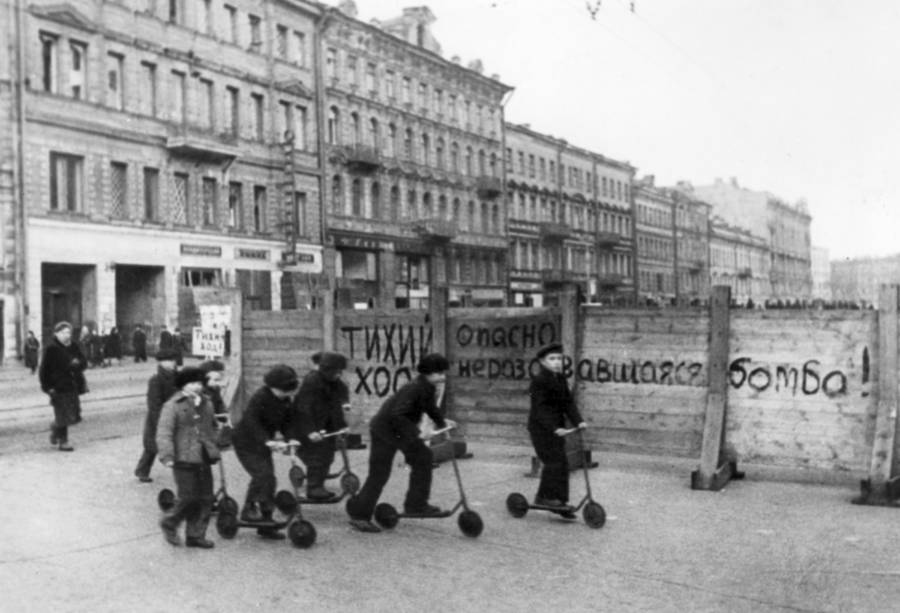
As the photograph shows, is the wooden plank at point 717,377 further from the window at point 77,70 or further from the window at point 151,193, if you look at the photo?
the window at point 151,193

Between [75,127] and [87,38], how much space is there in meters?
3.03

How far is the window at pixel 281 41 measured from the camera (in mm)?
44219

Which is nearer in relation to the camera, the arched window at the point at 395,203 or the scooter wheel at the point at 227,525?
the scooter wheel at the point at 227,525

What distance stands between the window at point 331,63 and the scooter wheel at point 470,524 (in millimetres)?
41099

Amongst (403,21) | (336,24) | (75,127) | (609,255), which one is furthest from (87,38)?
(609,255)

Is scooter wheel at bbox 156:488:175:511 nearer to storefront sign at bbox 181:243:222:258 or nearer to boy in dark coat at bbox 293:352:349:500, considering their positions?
boy in dark coat at bbox 293:352:349:500

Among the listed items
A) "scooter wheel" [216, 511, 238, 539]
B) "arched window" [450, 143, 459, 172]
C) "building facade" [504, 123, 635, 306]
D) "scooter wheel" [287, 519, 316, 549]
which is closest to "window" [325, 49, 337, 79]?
"arched window" [450, 143, 459, 172]

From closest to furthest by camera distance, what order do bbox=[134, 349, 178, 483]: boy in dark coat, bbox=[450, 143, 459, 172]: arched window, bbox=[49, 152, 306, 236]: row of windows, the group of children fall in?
the group of children, bbox=[134, 349, 178, 483]: boy in dark coat, bbox=[49, 152, 306, 236]: row of windows, bbox=[450, 143, 459, 172]: arched window

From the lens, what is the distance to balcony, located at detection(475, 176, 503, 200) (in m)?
60.4

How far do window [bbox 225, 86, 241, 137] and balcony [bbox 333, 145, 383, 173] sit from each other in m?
6.53

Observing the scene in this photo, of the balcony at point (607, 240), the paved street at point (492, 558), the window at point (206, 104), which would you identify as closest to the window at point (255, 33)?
the window at point (206, 104)

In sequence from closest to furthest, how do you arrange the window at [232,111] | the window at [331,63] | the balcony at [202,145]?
the balcony at [202,145]
the window at [232,111]
the window at [331,63]

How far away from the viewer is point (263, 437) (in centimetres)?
837

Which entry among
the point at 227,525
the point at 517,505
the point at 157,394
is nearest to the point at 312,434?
the point at 227,525
